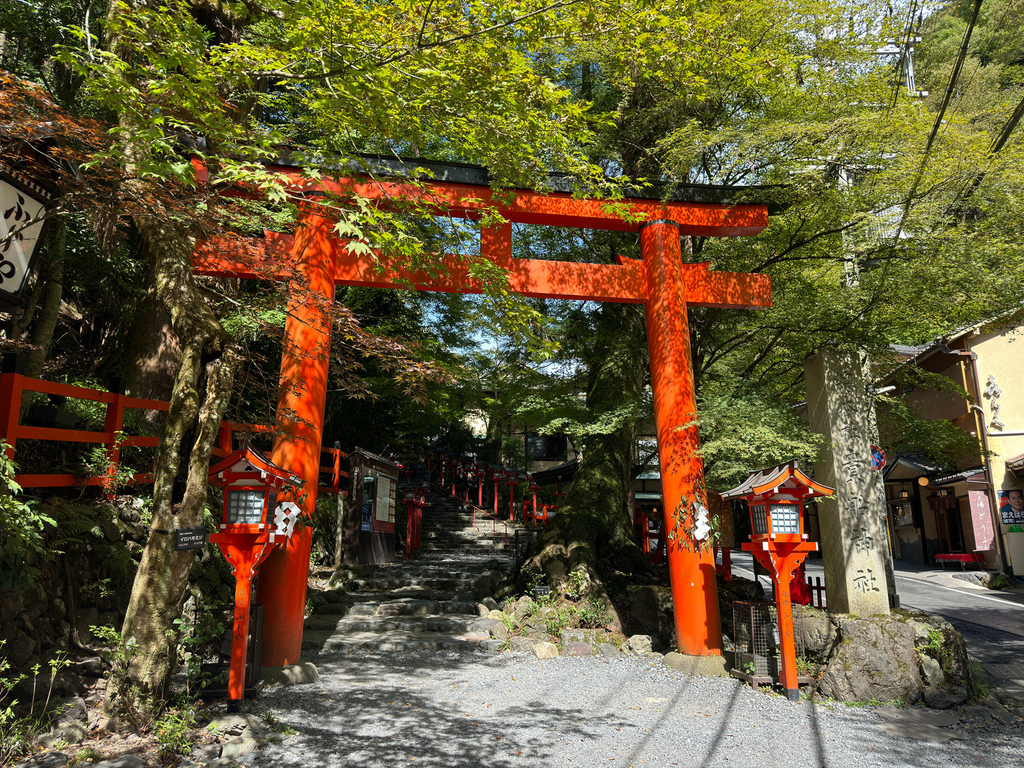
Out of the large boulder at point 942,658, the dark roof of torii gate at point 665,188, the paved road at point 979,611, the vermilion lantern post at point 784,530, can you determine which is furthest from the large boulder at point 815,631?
the dark roof of torii gate at point 665,188

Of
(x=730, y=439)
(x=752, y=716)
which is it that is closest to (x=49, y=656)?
(x=752, y=716)

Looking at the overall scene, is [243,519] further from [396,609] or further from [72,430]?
[396,609]

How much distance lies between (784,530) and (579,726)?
3220mm

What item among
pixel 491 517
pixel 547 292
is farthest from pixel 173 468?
pixel 491 517

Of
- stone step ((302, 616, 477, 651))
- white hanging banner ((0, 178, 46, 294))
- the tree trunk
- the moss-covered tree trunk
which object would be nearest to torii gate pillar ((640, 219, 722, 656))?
stone step ((302, 616, 477, 651))

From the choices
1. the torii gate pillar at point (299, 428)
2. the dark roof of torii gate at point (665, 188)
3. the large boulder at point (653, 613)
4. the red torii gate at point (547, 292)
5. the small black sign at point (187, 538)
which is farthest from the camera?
the large boulder at point (653, 613)

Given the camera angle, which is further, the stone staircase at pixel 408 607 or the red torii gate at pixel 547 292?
the stone staircase at pixel 408 607

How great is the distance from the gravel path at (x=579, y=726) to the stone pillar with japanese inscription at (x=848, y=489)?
1.59 meters

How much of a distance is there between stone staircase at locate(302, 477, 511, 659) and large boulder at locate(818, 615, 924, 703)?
4.65 metres

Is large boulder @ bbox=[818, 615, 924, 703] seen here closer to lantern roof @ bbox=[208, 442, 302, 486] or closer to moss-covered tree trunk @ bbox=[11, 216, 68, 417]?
lantern roof @ bbox=[208, 442, 302, 486]

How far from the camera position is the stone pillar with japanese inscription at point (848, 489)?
7.57 metres

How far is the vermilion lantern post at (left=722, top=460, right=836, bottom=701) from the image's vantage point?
696 centimetres

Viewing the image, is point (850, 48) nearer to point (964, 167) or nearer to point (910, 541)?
point (964, 167)

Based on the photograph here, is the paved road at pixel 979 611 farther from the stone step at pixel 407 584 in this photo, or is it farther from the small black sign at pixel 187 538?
the small black sign at pixel 187 538
